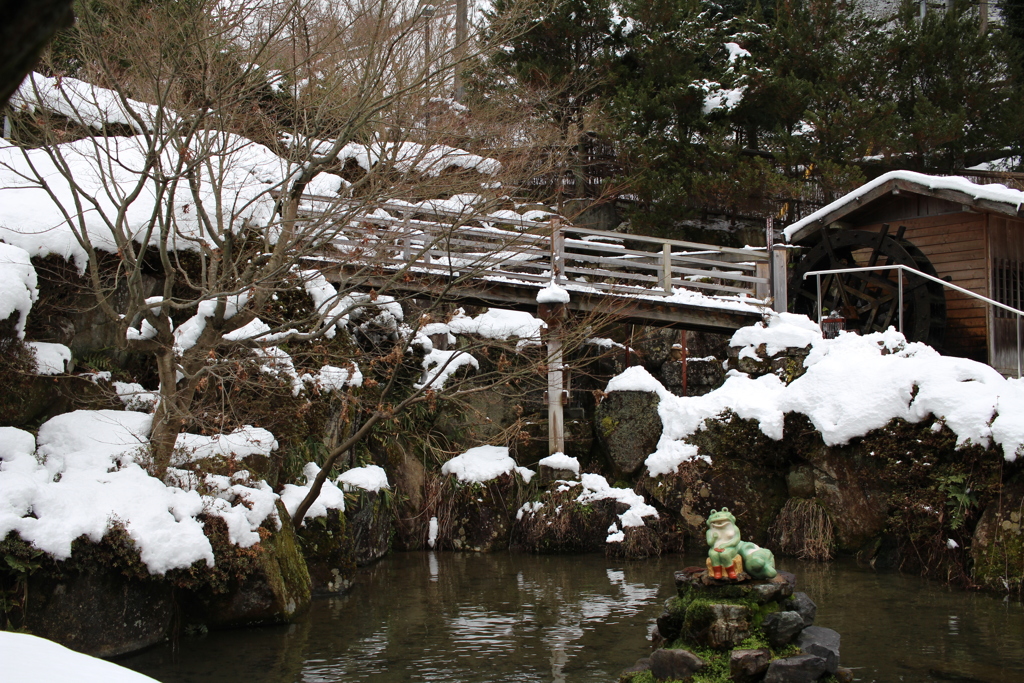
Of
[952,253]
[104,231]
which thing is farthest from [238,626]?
[952,253]

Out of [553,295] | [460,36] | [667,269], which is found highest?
[460,36]

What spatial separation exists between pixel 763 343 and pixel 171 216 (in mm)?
8821

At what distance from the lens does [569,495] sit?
12805 mm

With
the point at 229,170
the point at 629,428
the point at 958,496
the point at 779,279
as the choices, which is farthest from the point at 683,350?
the point at 229,170

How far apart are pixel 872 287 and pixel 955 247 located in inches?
67.9

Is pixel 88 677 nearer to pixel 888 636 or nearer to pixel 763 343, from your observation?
pixel 888 636

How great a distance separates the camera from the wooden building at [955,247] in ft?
46.1

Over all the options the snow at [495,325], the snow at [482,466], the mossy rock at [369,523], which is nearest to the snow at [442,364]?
the snow at [495,325]

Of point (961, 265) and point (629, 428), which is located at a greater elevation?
point (961, 265)

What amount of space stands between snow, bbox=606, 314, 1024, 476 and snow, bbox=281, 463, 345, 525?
15.4ft

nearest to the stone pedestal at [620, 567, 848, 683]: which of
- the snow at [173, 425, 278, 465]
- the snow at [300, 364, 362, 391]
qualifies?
the snow at [173, 425, 278, 465]

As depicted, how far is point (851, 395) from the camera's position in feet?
38.5

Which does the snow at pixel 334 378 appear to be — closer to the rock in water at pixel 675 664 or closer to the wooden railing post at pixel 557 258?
the wooden railing post at pixel 557 258

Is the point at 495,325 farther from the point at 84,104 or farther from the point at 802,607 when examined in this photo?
the point at 802,607
